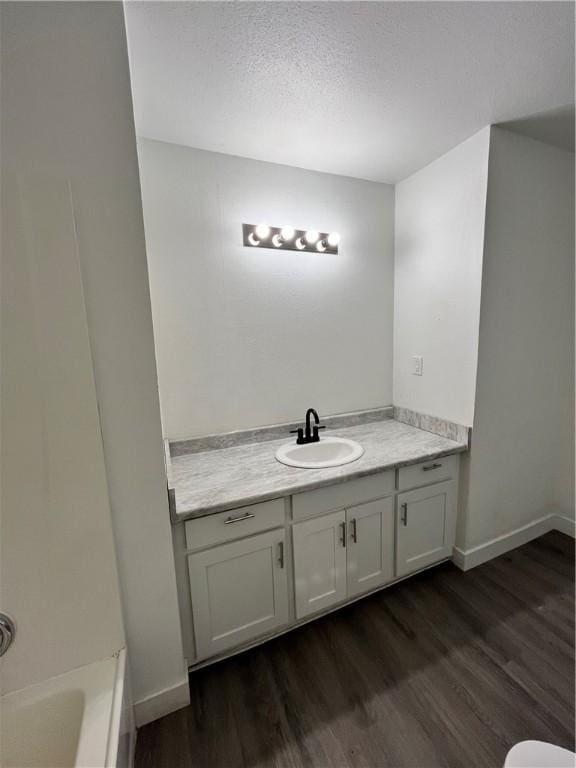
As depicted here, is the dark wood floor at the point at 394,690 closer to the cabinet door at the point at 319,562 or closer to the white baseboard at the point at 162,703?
the white baseboard at the point at 162,703

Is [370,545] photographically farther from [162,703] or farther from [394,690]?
[162,703]

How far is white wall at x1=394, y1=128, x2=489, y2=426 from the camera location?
1601 millimetres

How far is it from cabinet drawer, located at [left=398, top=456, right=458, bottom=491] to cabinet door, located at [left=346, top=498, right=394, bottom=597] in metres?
0.13

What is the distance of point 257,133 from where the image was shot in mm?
1462

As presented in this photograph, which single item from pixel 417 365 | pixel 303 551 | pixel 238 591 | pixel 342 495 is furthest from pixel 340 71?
pixel 238 591

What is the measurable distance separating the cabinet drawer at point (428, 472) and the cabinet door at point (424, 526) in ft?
0.13

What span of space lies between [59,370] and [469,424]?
1.87 m

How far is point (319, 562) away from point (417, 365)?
1.31 metres

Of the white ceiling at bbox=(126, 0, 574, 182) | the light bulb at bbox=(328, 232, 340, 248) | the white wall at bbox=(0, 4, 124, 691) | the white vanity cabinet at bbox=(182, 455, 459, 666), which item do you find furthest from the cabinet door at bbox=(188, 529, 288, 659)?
the white ceiling at bbox=(126, 0, 574, 182)

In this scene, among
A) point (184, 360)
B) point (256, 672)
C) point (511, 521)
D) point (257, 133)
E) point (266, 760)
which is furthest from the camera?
point (511, 521)

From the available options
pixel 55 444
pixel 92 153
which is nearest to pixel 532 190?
pixel 92 153

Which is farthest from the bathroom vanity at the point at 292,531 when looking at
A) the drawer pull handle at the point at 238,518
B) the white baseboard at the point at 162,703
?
the white baseboard at the point at 162,703

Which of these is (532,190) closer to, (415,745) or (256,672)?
(415,745)

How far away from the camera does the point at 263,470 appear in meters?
1.45
